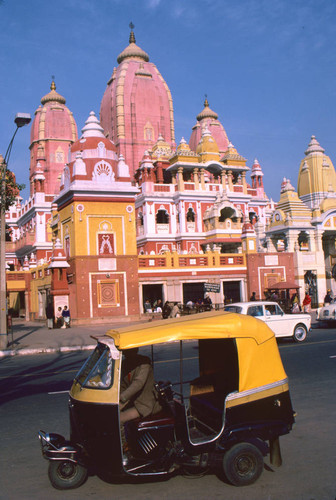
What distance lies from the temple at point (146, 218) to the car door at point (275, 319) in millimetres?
12432

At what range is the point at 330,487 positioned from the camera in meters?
4.96

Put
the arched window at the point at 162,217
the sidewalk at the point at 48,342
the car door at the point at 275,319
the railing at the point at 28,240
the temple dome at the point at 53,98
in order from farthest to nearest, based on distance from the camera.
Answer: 1. the temple dome at the point at 53,98
2. the railing at the point at 28,240
3. the arched window at the point at 162,217
4. the sidewalk at the point at 48,342
5. the car door at the point at 275,319

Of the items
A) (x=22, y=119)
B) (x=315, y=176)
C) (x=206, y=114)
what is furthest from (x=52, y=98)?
(x=22, y=119)

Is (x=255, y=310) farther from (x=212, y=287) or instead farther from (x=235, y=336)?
(x=212, y=287)

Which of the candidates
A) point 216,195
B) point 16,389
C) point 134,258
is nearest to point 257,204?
point 216,195

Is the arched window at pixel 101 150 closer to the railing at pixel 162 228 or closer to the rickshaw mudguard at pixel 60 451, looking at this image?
the railing at pixel 162 228

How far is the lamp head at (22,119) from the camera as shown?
1603 cm

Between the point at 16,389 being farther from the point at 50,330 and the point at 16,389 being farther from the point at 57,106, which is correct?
the point at 57,106

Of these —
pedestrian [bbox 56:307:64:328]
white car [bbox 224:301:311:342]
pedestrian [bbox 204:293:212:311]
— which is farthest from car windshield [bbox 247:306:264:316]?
pedestrian [bbox 56:307:64:328]

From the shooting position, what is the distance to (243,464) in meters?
5.20

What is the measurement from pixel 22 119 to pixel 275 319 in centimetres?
1055

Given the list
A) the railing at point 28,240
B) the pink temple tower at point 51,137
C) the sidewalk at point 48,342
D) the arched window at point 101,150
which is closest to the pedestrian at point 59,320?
the sidewalk at point 48,342

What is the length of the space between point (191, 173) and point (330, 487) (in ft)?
126

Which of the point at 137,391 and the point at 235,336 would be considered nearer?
the point at 137,391
